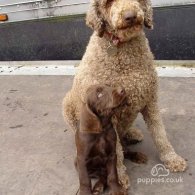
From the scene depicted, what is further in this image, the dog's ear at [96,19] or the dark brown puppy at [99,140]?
the dog's ear at [96,19]

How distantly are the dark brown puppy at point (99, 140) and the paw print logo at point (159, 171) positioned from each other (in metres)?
0.37

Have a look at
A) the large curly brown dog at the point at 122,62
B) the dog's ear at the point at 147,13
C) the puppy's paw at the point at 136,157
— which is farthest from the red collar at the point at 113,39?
the puppy's paw at the point at 136,157

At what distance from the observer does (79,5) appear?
621cm

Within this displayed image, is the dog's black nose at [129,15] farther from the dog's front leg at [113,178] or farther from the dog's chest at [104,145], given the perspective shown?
the dog's front leg at [113,178]

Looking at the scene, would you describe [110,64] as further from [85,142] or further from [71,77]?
[71,77]

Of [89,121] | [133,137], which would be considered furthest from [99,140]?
[133,137]

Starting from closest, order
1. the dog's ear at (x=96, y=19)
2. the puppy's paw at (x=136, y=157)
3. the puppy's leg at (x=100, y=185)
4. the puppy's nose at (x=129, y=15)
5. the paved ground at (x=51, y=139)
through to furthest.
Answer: the puppy's nose at (x=129, y=15)
the dog's ear at (x=96, y=19)
the puppy's leg at (x=100, y=185)
the paved ground at (x=51, y=139)
the puppy's paw at (x=136, y=157)

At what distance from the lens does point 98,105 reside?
354cm

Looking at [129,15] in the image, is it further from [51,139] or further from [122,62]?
[51,139]

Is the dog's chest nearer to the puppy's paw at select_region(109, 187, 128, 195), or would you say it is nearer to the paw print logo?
the puppy's paw at select_region(109, 187, 128, 195)

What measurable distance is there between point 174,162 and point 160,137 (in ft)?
0.81

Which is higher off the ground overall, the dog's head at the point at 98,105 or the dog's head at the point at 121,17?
the dog's head at the point at 121,17

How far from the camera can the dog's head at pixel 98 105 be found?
352cm

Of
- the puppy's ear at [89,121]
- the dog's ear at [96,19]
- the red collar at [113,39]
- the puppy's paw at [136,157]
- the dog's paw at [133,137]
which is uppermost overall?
the dog's ear at [96,19]
